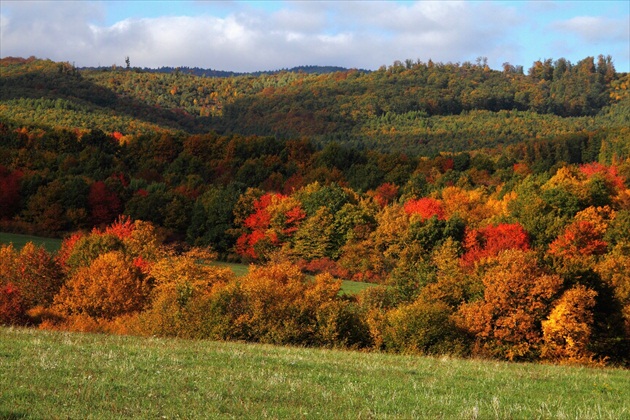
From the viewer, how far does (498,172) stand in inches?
4387

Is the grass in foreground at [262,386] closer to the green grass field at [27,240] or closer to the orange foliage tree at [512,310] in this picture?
the orange foliage tree at [512,310]

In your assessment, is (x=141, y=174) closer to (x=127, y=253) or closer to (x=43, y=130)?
(x=43, y=130)

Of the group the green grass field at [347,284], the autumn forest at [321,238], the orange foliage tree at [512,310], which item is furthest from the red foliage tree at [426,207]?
the orange foliage tree at [512,310]

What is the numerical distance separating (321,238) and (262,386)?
75.8 m

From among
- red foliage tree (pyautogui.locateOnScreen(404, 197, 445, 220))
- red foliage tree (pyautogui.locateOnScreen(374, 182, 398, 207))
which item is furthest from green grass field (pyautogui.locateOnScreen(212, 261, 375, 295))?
red foliage tree (pyautogui.locateOnScreen(374, 182, 398, 207))

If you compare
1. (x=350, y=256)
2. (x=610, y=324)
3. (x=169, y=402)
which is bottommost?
(x=350, y=256)

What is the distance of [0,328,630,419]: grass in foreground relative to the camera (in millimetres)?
11945

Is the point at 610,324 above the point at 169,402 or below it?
below

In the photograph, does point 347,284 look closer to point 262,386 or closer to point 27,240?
point 27,240

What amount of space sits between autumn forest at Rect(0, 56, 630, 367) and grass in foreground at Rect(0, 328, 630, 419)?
9932mm

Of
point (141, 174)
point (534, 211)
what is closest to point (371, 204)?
point (534, 211)

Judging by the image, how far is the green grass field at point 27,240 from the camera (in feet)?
254

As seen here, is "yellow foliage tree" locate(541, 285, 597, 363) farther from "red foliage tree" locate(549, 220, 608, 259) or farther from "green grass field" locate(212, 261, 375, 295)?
"red foliage tree" locate(549, 220, 608, 259)

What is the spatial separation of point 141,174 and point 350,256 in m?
48.0
